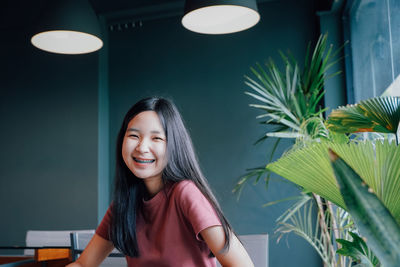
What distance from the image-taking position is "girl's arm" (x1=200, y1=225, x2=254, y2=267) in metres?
0.85

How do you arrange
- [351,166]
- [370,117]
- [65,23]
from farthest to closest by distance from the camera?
[65,23]
[370,117]
[351,166]

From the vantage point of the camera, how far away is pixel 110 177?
4.37 metres

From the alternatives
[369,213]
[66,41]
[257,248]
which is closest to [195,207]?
[369,213]

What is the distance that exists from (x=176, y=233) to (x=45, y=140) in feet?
12.8

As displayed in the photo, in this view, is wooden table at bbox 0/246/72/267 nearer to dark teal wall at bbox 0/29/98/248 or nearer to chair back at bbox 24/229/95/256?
chair back at bbox 24/229/95/256

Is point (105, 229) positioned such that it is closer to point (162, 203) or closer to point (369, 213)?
point (162, 203)

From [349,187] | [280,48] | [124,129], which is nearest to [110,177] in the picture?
[280,48]

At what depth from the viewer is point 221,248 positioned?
2.78ft

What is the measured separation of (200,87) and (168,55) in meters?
0.52

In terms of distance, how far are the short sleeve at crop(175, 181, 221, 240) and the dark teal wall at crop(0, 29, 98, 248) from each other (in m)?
3.45

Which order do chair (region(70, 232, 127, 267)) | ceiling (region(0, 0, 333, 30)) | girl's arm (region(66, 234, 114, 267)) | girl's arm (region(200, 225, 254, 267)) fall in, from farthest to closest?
ceiling (region(0, 0, 333, 30)) < chair (region(70, 232, 127, 267)) < girl's arm (region(66, 234, 114, 267)) < girl's arm (region(200, 225, 254, 267))

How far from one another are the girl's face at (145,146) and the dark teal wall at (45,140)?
3.39 meters

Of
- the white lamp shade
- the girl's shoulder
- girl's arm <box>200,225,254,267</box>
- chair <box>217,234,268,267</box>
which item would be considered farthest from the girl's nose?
the white lamp shade

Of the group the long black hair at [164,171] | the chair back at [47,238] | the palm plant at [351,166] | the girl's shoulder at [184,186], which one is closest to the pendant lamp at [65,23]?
the chair back at [47,238]
